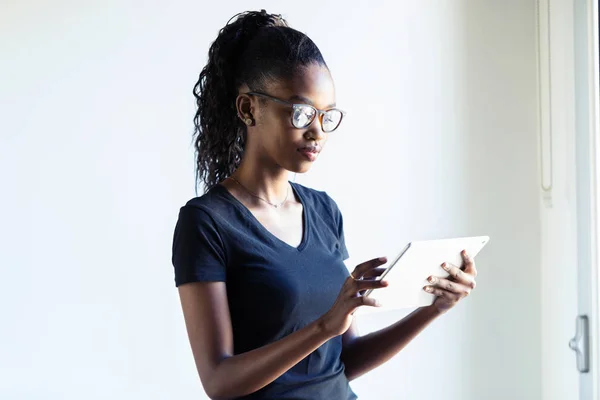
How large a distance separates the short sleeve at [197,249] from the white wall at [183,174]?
3.43 feet

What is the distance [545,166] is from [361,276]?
1.50 meters

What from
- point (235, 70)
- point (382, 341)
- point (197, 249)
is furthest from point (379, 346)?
point (235, 70)

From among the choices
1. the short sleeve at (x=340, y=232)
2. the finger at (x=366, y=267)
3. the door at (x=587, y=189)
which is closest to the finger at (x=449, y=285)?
the finger at (x=366, y=267)

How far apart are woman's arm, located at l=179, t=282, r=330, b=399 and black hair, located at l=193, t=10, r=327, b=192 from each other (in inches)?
12.4

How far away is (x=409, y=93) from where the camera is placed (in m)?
2.42

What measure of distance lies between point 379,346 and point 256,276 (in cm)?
32

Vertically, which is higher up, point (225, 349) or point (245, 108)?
point (245, 108)

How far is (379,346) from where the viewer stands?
1.36 metres

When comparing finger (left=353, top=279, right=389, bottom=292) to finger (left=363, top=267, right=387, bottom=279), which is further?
finger (left=363, top=267, right=387, bottom=279)

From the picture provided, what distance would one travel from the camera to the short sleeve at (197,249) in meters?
1.13

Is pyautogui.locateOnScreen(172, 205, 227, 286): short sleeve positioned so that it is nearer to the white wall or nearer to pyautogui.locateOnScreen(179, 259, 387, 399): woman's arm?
pyautogui.locateOnScreen(179, 259, 387, 399): woman's arm

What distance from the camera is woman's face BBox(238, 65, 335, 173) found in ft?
Answer: 3.93

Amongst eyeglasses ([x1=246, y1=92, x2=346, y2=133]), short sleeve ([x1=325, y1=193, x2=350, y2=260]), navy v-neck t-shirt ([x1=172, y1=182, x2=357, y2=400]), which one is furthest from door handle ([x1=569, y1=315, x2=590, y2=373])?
eyeglasses ([x1=246, y1=92, x2=346, y2=133])

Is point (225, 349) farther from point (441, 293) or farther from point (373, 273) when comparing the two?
point (441, 293)
